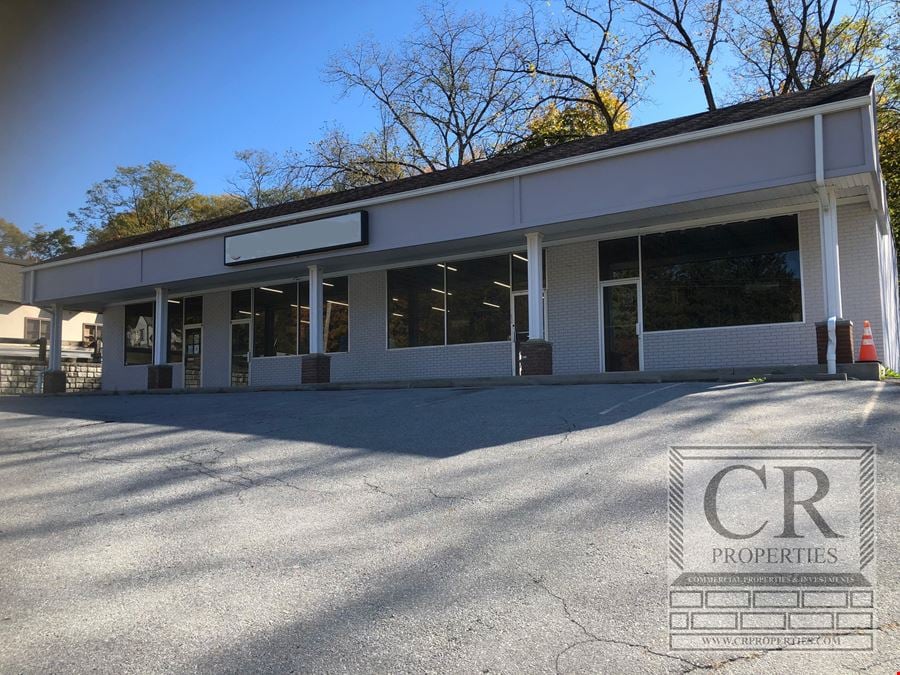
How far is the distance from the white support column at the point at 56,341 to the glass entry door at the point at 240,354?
647cm

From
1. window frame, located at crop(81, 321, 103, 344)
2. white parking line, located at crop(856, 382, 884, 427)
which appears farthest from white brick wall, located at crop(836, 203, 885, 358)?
window frame, located at crop(81, 321, 103, 344)

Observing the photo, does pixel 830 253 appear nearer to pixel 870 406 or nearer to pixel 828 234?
pixel 828 234

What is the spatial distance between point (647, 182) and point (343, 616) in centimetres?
1109

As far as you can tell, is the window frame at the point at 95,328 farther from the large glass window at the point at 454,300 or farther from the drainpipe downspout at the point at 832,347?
the drainpipe downspout at the point at 832,347

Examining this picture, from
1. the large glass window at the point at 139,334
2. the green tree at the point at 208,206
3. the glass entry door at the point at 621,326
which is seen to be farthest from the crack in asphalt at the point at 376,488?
the green tree at the point at 208,206

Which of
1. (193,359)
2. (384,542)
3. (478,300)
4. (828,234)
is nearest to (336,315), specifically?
(478,300)

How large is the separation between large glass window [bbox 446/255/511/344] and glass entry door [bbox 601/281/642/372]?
7.77ft

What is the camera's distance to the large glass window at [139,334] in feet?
78.2

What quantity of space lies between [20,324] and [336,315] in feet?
87.3

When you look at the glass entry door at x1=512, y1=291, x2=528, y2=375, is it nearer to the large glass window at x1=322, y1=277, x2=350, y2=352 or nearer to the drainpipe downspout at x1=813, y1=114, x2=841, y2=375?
the large glass window at x1=322, y1=277, x2=350, y2=352

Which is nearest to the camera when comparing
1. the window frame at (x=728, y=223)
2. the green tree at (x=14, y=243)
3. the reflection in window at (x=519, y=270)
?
the window frame at (x=728, y=223)

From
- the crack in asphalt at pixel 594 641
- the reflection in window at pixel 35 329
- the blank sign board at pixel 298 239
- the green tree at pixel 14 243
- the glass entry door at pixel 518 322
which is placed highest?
the green tree at pixel 14 243

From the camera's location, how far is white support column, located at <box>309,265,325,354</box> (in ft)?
57.7

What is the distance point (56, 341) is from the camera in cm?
2347
